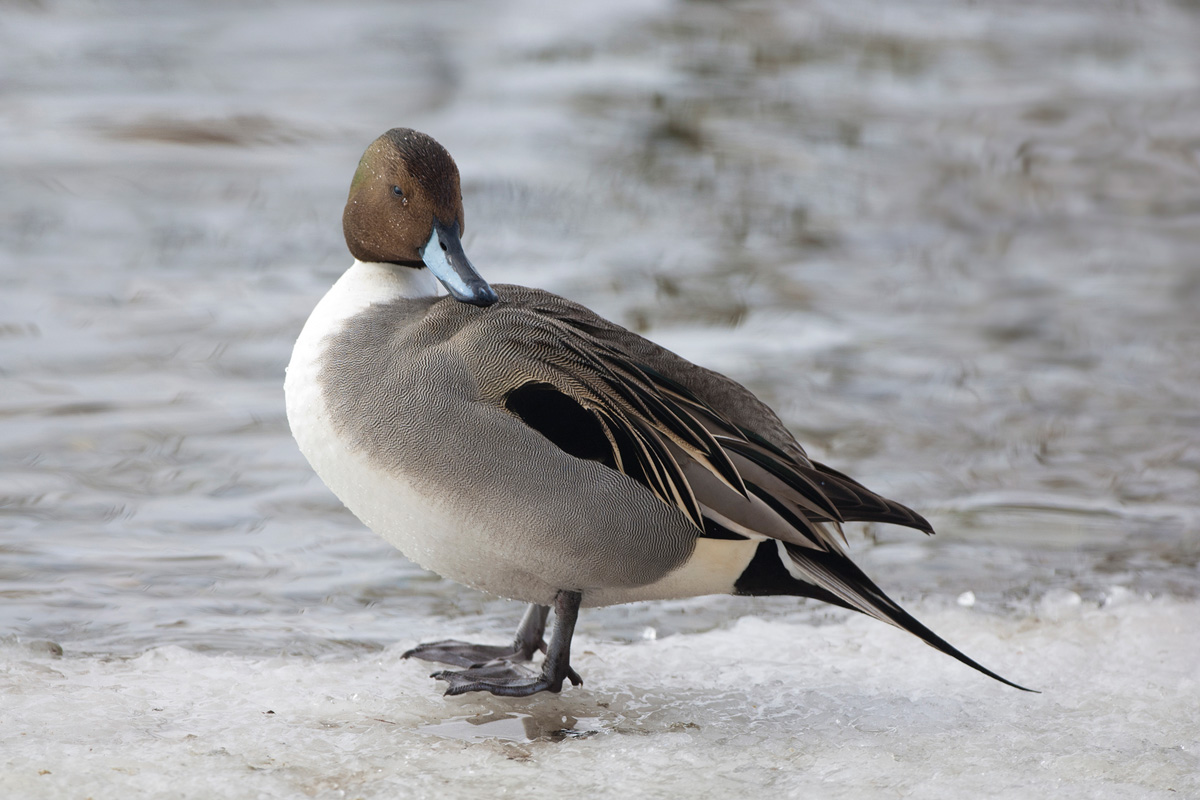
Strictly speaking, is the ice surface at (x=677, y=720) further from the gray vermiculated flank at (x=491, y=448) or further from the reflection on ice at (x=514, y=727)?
the gray vermiculated flank at (x=491, y=448)

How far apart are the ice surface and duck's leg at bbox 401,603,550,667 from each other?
5 centimetres

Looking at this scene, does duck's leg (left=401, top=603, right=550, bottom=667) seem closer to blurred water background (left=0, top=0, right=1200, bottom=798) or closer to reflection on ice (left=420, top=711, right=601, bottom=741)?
blurred water background (left=0, top=0, right=1200, bottom=798)

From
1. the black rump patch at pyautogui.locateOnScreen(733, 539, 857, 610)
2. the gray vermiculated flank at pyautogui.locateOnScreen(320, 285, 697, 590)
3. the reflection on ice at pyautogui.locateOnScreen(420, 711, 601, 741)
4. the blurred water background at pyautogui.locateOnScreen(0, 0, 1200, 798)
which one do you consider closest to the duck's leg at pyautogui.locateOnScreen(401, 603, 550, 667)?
the blurred water background at pyautogui.locateOnScreen(0, 0, 1200, 798)

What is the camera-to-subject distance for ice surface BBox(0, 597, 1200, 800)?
251 centimetres

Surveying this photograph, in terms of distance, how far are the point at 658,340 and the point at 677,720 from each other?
300 centimetres

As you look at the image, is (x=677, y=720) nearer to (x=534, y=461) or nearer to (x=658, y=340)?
(x=534, y=461)

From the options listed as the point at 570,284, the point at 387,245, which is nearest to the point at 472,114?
the point at 570,284

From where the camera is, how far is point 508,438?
2.74 metres

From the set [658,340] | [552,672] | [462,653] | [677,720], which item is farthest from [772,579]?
[658,340]

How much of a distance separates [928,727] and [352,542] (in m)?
1.84

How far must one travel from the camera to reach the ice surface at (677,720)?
251 centimetres

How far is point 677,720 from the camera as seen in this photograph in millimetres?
2930

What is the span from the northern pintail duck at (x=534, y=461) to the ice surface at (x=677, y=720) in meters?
0.21

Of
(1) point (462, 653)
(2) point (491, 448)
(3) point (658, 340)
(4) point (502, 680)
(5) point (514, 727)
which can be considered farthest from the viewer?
(3) point (658, 340)
